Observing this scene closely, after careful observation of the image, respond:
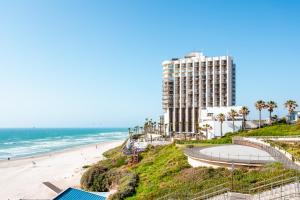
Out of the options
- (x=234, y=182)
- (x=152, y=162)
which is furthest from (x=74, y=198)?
(x=152, y=162)

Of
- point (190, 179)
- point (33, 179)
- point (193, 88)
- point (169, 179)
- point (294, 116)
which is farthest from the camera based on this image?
point (193, 88)

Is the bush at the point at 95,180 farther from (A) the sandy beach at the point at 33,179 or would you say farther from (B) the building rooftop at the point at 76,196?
(B) the building rooftop at the point at 76,196

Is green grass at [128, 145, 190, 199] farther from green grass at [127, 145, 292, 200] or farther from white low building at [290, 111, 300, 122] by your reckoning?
white low building at [290, 111, 300, 122]

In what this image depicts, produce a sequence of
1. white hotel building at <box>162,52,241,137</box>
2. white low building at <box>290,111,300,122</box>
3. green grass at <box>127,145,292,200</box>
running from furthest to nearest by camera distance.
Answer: white hotel building at <box>162,52,241,137</box>, white low building at <box>290,111,300,122</box>, green grass at <box>127,145,292,200</box>

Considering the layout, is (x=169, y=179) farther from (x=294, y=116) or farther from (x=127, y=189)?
(x=294, y=116)

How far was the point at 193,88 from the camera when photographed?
129 m

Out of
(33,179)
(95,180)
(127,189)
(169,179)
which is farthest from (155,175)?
(33,179)

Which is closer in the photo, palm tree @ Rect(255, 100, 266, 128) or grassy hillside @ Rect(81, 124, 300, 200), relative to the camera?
grassy hillside @ Rect(81, 124, 300, 200)

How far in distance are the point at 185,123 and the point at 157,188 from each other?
9594cm

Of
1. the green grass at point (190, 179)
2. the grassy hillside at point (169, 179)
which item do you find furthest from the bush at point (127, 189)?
the green grass at point (190, 179)

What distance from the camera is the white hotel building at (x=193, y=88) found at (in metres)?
→ 125

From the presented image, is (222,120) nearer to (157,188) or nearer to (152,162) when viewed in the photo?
(152,162)

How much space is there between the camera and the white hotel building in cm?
12525

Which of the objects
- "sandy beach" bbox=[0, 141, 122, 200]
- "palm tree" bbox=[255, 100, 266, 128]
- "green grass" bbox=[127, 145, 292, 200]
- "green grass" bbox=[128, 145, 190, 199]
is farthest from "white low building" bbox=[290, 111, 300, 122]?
"green grass" bbox=[127, 145, 292, 200]
